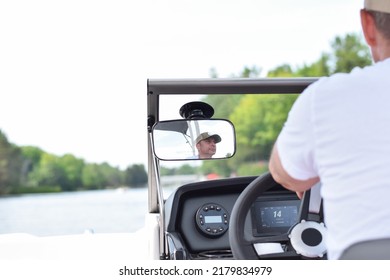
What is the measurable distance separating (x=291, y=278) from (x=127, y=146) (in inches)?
1931

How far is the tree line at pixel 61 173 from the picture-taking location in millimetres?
50094

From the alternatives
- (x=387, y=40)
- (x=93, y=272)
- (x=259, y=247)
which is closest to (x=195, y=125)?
(x=259, y=247)

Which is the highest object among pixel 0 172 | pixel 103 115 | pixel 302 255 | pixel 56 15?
pixel 56 15

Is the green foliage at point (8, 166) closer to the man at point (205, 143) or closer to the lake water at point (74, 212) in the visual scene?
the lake water at point (74, 212)

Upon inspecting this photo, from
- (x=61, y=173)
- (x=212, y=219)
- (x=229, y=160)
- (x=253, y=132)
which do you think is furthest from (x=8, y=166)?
(x=212, y=219)

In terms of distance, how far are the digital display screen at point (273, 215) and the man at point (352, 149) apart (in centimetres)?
123

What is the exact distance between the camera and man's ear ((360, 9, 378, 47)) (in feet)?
4.21

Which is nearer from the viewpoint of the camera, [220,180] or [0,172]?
[220,180]

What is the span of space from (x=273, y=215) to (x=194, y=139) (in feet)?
1.61

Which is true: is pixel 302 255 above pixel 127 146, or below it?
below

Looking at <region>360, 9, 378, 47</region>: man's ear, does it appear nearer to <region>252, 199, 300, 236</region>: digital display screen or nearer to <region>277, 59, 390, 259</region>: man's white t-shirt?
<region>277, 59, 390, 259</region>: man's white t-shirt

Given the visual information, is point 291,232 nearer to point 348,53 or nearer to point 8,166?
point 348,53

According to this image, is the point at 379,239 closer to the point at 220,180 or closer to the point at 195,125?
the point at 195,125

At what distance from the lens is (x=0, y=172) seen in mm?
47281
